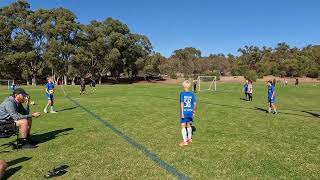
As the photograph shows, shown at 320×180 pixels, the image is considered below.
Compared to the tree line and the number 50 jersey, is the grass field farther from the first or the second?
the tree line

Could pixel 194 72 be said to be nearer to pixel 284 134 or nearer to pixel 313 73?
pixel 313 73

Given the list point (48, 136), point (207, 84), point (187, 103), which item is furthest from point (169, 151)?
point (207, 84)

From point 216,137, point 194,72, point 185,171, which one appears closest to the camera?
point 185,171

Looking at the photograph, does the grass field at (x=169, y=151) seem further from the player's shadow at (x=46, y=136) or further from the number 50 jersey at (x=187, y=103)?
the number 50 jersey at (x=187, y=103)

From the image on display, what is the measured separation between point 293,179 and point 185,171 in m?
2.08

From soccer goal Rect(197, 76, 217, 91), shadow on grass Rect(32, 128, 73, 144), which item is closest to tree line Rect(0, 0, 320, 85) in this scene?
soccer goal Rect(197, 76, 217, 91)

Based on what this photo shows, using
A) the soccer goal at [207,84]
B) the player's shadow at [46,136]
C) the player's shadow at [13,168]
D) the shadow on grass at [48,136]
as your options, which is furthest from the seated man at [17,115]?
the soccer goal at [207,84]

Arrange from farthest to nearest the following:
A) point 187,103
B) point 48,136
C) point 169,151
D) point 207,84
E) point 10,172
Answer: point 207,84 < point 48,136 < point 187,103 < point 169,151 < point 10,172

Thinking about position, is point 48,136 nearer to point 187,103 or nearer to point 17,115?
point 17,115

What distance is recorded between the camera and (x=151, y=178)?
7059mm

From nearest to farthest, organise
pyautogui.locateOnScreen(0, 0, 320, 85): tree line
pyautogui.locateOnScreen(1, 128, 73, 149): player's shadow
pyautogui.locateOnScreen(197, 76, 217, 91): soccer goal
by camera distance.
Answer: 1. pyautogui.locateOnScreen(1, 128, 73, 149): player's shadow
2. pyautogui.locateOnScreen(197, 76, 217, 91): soccer goal
3. pyautogui.locateOnScreen(0, 0, 320, 85): tree line

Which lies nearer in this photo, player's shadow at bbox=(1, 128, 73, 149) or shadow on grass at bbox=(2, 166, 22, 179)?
shadow on grass at bbox=(2, 166, 22, 179)

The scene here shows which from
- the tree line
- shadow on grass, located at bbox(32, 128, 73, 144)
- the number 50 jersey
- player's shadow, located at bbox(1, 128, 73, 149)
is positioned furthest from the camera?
the tree line

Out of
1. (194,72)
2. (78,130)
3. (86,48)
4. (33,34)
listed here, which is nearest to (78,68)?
(86,48)
